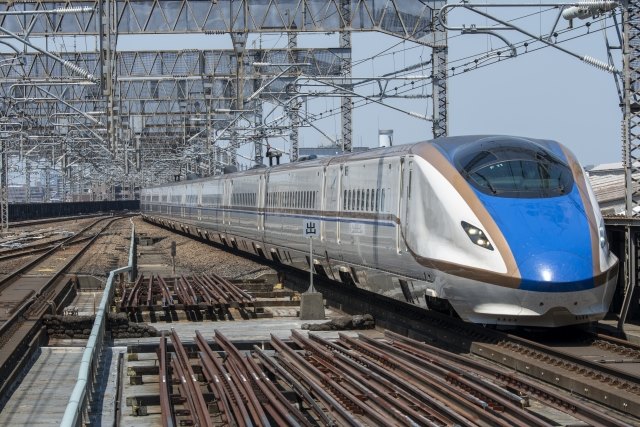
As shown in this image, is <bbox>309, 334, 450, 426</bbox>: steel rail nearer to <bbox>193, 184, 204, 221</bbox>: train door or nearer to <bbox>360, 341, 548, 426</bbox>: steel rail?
<bbox>360, 341, 548, 426</bbox>: steel rail

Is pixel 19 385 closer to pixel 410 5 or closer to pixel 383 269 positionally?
pixel 383 269

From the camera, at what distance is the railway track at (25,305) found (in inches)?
583

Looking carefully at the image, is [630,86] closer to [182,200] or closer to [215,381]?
[215,381]

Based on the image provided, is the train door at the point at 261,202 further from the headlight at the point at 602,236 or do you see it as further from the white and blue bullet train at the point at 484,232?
the headlight at the point at 602,236

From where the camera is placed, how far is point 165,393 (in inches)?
462

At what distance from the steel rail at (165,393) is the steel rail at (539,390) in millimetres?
3210

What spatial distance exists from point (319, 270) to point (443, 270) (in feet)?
30.7

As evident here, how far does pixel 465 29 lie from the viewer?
24.8 m

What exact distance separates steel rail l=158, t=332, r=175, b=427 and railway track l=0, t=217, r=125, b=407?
1.86 metres

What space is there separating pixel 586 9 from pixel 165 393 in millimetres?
12253

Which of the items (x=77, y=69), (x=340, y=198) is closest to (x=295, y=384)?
(x=340, y=198)

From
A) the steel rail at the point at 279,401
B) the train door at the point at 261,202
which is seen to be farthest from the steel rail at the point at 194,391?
the train door at the point at 261,202

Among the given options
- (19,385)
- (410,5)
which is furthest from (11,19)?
(19,385)

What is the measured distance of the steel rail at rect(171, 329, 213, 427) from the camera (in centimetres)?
1041
